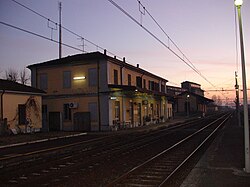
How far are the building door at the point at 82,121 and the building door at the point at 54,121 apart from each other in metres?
2.24

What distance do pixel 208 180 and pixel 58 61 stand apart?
2722 centimetres

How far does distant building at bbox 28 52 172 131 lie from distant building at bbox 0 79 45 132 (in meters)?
4.44

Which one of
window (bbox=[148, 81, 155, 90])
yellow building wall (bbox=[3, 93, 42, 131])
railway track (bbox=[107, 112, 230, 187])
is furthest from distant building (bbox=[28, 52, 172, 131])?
railway track (bbox=[107, 112, 230, 187])

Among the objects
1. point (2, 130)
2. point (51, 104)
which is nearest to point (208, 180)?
point (2, 130)

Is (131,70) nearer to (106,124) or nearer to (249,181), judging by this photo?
(106,124)

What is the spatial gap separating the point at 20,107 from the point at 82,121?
7240mm

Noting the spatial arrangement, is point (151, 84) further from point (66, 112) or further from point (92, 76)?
point (66, 112)

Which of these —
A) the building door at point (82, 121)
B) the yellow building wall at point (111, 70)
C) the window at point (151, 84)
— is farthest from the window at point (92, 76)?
the window at point (151, 84)

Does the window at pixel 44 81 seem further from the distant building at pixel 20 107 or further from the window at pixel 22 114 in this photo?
the window at pixel 22 114

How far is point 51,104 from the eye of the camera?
3303cm

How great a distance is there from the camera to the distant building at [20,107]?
77.4 feet

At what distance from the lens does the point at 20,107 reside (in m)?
25.4

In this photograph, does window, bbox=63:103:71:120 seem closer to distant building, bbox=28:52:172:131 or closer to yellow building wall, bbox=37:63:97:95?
distant building, bbox=28:52:172:131

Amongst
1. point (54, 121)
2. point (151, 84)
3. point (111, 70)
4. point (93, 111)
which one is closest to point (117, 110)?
point (93, 111)
